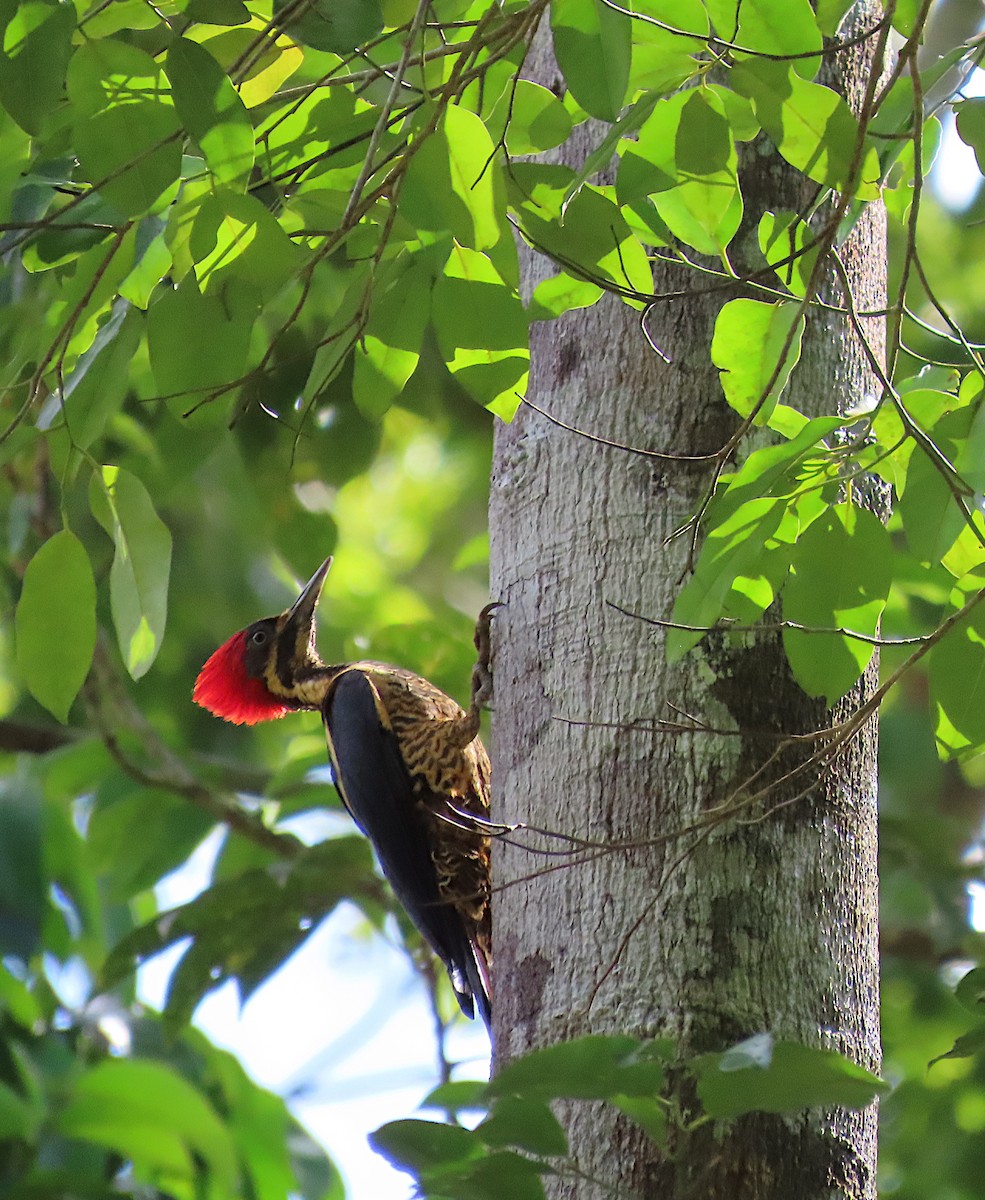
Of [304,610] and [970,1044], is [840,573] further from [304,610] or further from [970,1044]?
[304,610]

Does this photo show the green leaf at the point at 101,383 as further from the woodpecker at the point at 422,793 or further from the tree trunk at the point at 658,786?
the woodpecker at the point at 422,793

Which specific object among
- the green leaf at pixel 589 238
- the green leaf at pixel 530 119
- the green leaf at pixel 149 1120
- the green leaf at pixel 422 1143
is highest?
the green leaf at pixel 530 119

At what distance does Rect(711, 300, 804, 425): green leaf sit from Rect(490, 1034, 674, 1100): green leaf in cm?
58

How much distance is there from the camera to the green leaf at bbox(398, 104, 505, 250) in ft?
4.13

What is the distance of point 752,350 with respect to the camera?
1.38 m

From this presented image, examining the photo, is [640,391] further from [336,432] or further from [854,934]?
[336,432]

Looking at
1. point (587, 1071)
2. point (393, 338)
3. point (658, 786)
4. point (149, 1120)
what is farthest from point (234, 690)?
point (587, 1071)

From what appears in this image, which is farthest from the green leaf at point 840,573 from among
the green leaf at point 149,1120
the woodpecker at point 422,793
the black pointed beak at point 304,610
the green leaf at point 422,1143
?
the black pointed beak at point 304,610

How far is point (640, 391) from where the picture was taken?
6.15ft

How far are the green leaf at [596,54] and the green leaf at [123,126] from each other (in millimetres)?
372

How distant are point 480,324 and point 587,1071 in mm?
673

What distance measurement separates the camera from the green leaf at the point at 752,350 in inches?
53.2

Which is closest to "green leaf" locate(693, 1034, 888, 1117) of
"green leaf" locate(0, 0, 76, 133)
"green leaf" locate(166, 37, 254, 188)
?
"green leaf" locate(166, 37, 254, 188)

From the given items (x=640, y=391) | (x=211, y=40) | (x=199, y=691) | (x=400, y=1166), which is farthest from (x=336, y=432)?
(x=400, y=1166)
